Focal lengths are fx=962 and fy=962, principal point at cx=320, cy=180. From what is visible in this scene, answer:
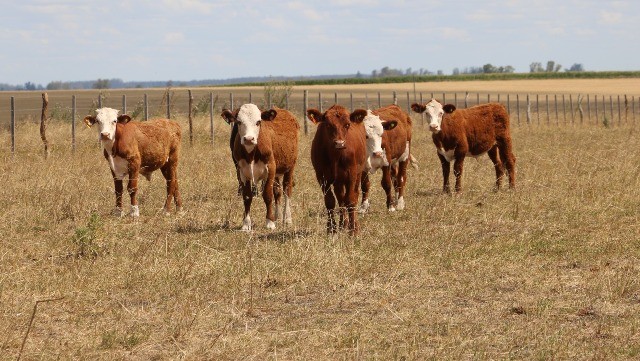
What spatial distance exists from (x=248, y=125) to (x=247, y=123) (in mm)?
27

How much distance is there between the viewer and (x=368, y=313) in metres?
7.16

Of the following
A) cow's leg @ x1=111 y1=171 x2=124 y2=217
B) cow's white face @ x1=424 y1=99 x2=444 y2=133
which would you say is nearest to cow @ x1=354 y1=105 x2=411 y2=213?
cow's white face @ x1=424 y1=99 x2=444 y2=133

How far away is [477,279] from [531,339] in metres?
1.90

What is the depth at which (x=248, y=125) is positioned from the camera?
35.3 feet

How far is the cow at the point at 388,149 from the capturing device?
11859 millimetres

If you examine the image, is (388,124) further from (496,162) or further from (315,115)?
(496,162)

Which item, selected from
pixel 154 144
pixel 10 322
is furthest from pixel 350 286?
pixel 154 144

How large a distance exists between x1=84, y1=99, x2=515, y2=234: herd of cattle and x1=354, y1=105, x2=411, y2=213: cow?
12mm

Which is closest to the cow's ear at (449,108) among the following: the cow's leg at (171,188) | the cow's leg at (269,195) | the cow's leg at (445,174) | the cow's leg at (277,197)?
the cow's leg at (445,174)

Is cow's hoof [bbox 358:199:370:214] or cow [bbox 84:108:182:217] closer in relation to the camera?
cow [bbox 84:108:182:217]

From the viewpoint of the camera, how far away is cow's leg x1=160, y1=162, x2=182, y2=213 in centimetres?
1285

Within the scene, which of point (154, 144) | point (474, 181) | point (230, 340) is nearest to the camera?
point (230, 340)

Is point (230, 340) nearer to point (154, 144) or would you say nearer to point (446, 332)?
point (446, 332)

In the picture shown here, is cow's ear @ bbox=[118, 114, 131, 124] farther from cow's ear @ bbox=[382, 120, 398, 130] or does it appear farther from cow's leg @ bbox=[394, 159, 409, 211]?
cow's leg @ bbox=[394, 159, 409, 211]
